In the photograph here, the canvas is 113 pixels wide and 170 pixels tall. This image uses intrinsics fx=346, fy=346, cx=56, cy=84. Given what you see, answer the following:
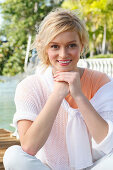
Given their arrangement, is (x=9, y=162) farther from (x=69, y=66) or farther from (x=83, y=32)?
(x=83, y=32)

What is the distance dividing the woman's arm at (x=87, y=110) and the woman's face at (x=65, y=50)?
2.5 inches

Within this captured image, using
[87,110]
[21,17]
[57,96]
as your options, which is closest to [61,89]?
[57,96]

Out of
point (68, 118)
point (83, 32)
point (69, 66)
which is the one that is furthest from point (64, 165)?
point (83, 32)

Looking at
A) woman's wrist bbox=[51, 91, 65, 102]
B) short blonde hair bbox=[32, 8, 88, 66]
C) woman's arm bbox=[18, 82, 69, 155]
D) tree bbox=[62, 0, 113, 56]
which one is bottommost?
woman's arm bbox=[18, 82, 69, 155]

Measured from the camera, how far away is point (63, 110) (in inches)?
70.0

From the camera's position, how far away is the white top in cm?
173

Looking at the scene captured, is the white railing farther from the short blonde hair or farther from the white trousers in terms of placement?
the white trousers

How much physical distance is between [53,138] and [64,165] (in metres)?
0.15

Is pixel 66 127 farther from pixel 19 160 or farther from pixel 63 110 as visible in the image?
pixel 19 160

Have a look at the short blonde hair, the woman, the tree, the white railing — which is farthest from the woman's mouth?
the tree

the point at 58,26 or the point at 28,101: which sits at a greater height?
the point at 58,26

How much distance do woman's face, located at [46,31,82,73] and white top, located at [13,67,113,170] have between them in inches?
6.1

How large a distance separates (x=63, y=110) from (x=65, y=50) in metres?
0.32

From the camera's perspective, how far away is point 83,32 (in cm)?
173
